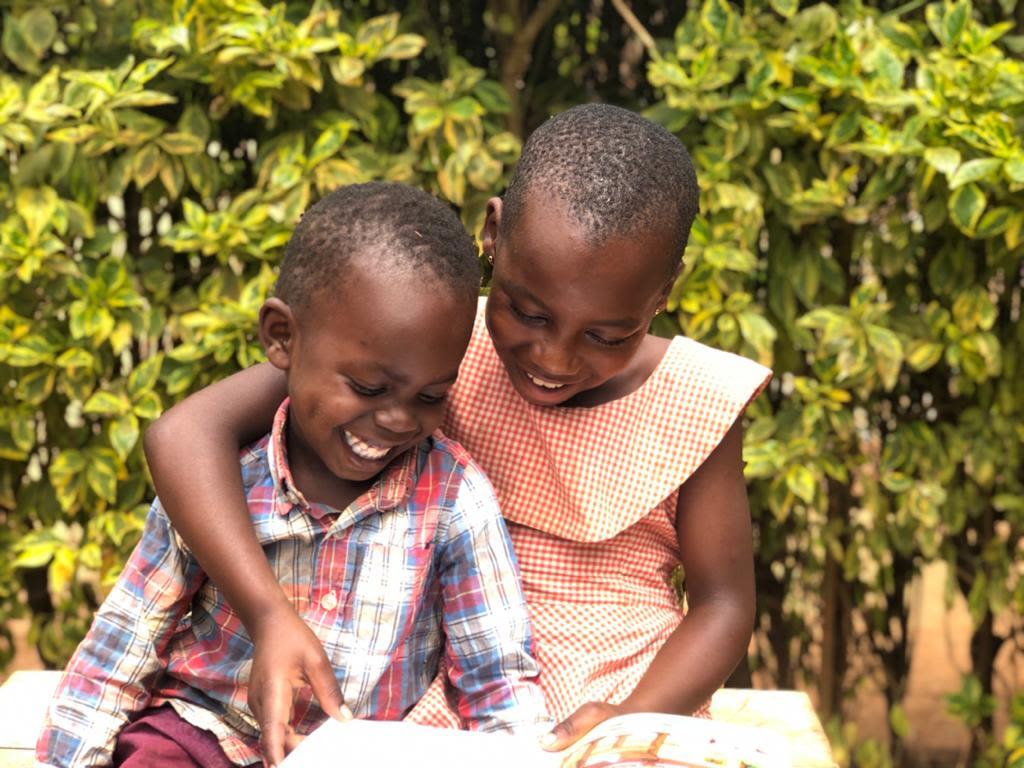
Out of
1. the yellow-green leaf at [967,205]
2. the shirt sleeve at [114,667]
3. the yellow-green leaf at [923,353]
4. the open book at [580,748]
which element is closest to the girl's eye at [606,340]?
the open book at [580,748]

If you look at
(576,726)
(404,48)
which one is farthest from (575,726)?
(404,48)

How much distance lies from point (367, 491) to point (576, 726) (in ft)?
1.25

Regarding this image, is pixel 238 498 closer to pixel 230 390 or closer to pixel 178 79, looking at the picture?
pixel 230 390

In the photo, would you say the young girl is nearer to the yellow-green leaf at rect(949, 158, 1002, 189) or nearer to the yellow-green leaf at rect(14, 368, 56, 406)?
the yellow-green leaf at rect(949, 158, 1002, 189)

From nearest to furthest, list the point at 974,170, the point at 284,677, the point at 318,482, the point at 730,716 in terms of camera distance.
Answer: the point at 284,677
the point at 318,482
the point at 730,716
the point at 974,170

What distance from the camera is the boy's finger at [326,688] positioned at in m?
1.54

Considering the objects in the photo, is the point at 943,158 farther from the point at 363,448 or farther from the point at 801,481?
the point at 363,448

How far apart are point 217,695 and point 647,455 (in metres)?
0.63

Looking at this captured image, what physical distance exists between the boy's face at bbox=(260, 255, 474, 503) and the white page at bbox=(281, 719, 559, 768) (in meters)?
0.32

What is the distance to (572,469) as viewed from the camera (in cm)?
192

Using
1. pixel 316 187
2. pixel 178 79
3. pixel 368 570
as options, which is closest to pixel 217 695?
pixel 368 570

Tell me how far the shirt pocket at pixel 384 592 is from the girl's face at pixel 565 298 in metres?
0.27

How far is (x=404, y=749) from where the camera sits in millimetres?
1466

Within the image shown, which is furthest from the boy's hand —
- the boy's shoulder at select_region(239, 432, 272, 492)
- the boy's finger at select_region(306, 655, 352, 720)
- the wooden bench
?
the wooden bench
